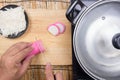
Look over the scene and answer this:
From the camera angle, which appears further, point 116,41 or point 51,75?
point 51,75

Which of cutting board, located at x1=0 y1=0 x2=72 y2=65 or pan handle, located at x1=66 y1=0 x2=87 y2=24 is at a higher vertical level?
pan handle, located at x1=66 y1=0 x2=87 y2=24

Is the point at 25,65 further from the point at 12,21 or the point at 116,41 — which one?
the point at 116,41

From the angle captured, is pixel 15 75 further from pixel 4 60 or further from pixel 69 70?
pixel 69 70

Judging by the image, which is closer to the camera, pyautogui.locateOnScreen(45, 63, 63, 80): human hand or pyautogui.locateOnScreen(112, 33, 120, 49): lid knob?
pyautogui.locateOnScreen(112, 33, 120, 49): lid knob

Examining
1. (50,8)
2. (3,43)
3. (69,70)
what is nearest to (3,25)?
(3,43)

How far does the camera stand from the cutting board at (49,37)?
1160mm

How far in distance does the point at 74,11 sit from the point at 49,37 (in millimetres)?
154

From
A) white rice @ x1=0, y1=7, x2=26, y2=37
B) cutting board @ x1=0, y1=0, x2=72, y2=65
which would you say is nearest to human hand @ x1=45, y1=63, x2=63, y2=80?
cutting board @ x1=0, y1=0, x2=72, y2=65

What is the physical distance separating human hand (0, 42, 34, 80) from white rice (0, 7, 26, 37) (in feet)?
0.25

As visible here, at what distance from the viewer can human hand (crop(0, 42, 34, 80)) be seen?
1.04m

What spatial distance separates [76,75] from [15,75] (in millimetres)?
241

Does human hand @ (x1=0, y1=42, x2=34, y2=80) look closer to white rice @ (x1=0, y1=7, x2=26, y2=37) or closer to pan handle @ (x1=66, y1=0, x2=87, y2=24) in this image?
white rice @ (x1=0, y1=7, x2=26, y2=37)

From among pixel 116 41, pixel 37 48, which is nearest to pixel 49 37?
pixel 37 48

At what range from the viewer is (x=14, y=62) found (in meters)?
1.04
